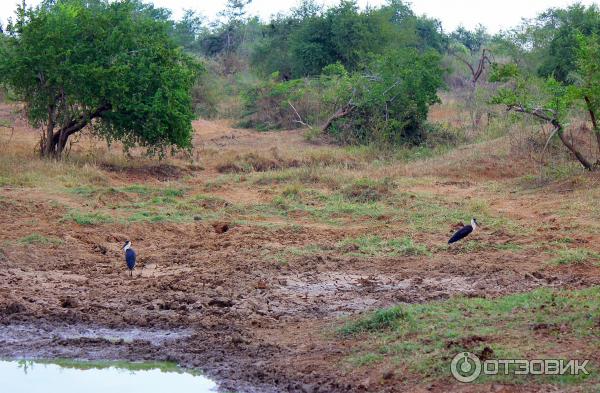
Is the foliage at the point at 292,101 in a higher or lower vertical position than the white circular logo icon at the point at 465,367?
higher

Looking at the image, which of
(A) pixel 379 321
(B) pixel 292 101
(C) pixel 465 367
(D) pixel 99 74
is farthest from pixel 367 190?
(B) pixel 292 101

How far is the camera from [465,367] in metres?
6.23

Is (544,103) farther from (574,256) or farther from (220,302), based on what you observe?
(220,302)

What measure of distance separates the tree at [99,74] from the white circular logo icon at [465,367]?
11915 millimetres

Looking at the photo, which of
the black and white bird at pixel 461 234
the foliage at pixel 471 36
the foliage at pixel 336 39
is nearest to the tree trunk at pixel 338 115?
the foliage at pixel 336 39

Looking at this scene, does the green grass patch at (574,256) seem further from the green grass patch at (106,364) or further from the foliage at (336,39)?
the foliage at (336,39)

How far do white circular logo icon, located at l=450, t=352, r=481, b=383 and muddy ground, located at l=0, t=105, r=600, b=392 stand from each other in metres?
0.13

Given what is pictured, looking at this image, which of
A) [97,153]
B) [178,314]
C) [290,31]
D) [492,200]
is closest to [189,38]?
[290,31]

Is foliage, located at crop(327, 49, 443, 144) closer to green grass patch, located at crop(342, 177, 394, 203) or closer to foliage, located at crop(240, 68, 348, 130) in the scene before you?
foliage, located at crop(240, 68, 348, 130)

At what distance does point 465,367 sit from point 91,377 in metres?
3.10

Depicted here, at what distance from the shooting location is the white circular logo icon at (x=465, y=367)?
611cm

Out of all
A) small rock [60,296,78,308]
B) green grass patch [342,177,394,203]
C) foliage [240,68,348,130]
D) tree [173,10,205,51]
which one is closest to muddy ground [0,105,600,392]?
small rock [60,296,78,308]

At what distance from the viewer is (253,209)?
46.9 ft

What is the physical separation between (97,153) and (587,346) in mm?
14387
